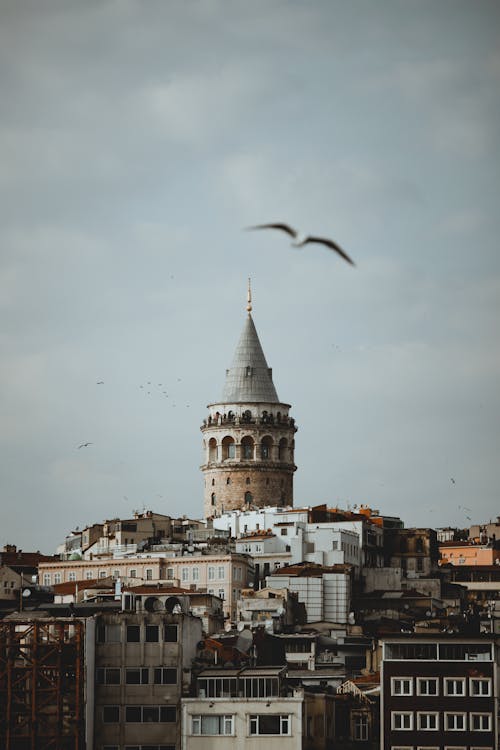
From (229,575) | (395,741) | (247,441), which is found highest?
(247,441)

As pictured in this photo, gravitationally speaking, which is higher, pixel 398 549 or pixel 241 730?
pixel 398 549

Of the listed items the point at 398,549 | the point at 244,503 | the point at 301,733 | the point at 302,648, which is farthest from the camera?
the point at 244,503

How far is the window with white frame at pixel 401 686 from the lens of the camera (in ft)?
236

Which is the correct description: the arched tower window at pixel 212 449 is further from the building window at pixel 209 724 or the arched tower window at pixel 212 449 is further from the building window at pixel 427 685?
the building window at pixel 209 724

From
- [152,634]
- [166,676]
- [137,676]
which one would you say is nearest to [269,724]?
[166,676]

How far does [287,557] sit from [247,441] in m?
21.5

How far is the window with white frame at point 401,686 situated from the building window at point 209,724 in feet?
20.2

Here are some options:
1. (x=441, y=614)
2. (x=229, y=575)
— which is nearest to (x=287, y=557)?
(x=229, y=575)

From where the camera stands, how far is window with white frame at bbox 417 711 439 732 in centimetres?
7162

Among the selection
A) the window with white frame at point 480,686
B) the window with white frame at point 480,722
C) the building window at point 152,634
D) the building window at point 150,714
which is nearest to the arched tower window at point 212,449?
the building window at point 152,634

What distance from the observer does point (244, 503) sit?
134125 mm

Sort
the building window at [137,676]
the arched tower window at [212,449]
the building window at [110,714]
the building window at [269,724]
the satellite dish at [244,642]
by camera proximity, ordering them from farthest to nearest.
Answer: the arched tower window at [212,449], the satellite dish at [244,642], the building window at [137,676], the building window at [110,714], the building window at [269,724]

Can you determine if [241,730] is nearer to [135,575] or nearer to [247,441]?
[135,575]

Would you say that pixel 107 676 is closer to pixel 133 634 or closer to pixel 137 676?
pixel 137 676
